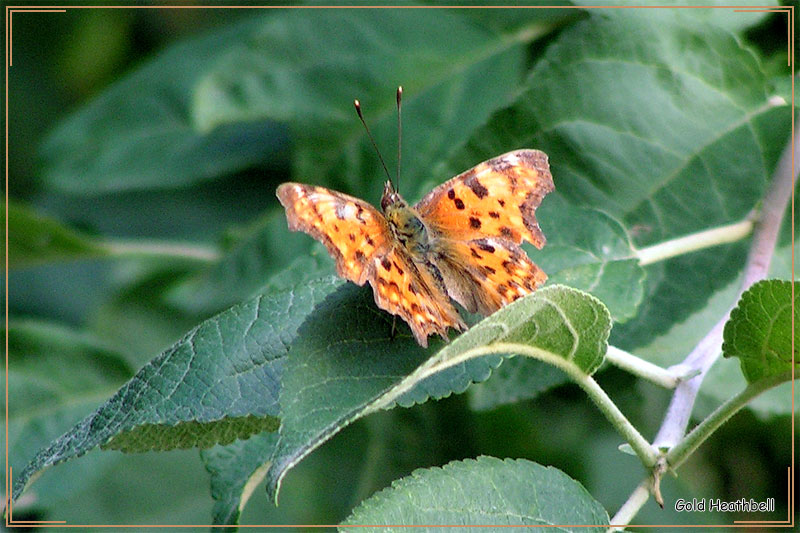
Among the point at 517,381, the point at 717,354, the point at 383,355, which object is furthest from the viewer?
the point at 517,381

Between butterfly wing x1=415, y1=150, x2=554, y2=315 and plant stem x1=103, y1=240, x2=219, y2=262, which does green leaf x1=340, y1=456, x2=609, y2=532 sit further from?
plant stem x1=103, y1=240, x2=219, y2=262

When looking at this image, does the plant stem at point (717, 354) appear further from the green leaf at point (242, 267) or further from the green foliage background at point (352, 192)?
the green leaf at point (242, 267)

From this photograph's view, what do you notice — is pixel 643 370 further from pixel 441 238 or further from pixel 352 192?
pixel 352 192

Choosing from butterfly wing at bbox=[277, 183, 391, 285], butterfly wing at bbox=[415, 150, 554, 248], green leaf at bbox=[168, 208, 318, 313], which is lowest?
butterfly wing at bbox=[277, 183, 391, 285]

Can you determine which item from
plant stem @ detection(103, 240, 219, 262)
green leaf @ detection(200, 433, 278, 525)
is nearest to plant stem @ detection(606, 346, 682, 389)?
green leaf @ detection(200, 433, 278, 525)

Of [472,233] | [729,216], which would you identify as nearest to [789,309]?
[472,233]

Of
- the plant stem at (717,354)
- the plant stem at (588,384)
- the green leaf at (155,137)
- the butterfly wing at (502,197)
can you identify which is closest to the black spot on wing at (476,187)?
the butterfly wing at (502,197)

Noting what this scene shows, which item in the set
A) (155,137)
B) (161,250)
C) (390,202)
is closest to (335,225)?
(390,202)
